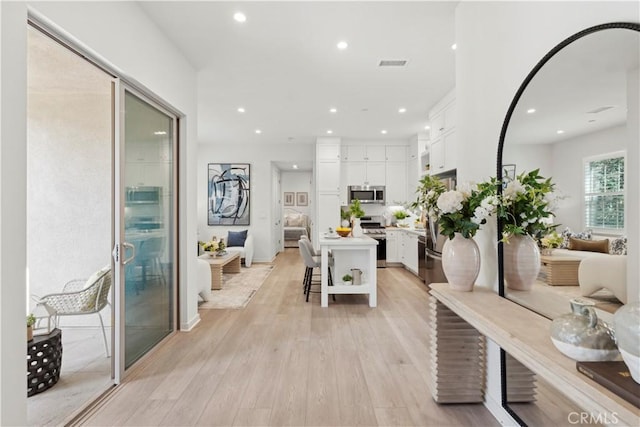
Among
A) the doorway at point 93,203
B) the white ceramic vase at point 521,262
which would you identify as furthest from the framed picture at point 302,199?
the white ceramic vase at point 521,262

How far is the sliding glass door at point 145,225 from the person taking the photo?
7.73ft

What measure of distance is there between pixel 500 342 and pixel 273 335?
2.32 metres

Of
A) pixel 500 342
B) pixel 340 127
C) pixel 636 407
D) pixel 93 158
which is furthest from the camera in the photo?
pixel 340 127

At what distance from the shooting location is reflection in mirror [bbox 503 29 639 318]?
3.52 ft

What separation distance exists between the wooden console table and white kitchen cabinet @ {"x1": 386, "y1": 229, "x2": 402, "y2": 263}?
5105 millimetres

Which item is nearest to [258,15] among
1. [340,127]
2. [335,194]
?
[340,127]

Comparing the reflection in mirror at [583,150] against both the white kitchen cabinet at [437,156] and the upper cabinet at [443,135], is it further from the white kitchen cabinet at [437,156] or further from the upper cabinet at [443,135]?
the white kitchen cabinet at [437,156]

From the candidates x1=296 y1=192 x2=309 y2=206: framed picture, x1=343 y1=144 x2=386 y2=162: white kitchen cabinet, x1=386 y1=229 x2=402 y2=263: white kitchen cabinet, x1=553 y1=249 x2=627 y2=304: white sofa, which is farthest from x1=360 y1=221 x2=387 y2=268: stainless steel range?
x1=553 y1=249 x2=627 y2=304: white sofa

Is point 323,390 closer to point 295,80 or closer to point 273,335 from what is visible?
point 273,335

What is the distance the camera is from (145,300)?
106 inches

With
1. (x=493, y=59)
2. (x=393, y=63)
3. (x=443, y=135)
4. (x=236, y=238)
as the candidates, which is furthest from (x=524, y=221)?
(x=236, y=238)

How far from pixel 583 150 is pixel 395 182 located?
6108 millimetres

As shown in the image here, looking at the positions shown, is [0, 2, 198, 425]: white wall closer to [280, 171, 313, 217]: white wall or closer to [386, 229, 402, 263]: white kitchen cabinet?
[386, 229, 402, 263]: white kitchen cabinet

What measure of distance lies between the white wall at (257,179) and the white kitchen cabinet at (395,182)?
198cm
